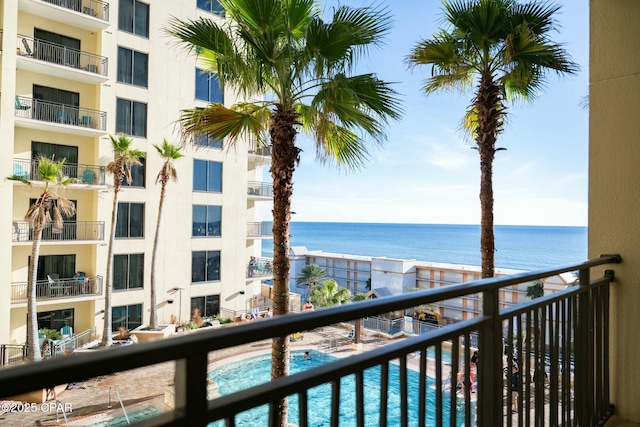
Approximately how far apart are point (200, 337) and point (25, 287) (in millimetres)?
13732

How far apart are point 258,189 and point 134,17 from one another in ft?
24.0

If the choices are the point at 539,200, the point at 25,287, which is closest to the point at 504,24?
the point at 25,287

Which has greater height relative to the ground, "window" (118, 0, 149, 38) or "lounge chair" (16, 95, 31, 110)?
"window" (118, 0, 149, 38)

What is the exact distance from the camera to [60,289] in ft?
39.5

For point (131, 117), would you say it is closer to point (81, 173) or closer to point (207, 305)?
point (81, 173)

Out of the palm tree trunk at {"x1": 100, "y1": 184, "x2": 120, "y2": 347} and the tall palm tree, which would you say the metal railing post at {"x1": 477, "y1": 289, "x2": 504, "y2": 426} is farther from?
the palm tree trunk at {"x1": 100, "y1": 184, "x2": 120, "y2": 347}

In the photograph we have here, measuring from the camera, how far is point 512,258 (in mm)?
53062

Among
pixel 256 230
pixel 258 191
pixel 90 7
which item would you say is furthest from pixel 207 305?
pixel 90 7

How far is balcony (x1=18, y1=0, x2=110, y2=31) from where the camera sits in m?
11.6

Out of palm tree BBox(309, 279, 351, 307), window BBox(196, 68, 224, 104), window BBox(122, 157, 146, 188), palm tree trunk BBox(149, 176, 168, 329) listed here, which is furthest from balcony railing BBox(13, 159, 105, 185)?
palm tree BBox(309, 279, 351, 307)

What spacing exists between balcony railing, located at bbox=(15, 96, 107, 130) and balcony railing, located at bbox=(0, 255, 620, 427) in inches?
529

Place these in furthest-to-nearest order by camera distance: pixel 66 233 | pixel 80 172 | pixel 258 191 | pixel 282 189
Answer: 1. pixel 258 191
2. pixel 80 172
3. pixel 66 233
4. pixel 282 189

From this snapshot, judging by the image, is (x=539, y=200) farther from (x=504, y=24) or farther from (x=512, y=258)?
(x=504, y=24)

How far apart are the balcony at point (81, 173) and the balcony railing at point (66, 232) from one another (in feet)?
3.94
